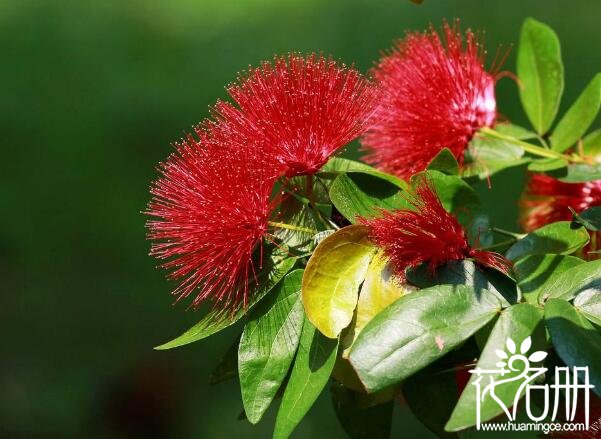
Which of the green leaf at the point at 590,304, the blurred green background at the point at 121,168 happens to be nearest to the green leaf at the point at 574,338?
the green leaf at the point at 590,304

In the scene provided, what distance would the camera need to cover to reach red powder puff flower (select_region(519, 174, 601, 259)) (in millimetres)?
837

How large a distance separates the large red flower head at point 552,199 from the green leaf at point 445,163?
161mm

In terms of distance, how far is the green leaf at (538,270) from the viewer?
2.15 feet

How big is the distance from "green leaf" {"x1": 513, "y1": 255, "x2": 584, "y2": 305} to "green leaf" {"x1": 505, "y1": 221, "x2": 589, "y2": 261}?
0.03 metres

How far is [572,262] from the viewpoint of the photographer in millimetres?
665

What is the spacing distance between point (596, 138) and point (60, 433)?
1.75 meters

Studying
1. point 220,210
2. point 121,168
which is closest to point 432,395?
point 220,210

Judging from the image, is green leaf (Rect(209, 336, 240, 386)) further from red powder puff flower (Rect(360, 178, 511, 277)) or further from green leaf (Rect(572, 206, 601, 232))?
green leaf (Rect(572, 206, 601, 232))

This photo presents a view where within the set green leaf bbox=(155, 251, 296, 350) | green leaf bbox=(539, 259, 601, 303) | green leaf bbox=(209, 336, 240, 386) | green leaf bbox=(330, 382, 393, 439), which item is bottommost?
green leaf bbox=(330, 382, 393, 439)

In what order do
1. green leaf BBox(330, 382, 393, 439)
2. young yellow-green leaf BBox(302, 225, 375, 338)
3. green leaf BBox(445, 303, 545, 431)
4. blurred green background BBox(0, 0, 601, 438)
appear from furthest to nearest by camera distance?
Result: blurred green background BBox(0, 0, 601, 438)
green leaf BBox(330, 382, 393, 439)
young yellow-green leaf BBox(302, 225, 375, 338)
green leaf BBox(445, 303, 545, 431)

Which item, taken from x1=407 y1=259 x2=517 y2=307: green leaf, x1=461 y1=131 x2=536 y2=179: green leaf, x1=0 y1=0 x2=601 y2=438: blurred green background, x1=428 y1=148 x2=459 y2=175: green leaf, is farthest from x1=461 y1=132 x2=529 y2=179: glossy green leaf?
x1=0 y1=0 x2=601 y2=438: blurred green background

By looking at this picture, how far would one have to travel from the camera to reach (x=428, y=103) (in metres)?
0.84

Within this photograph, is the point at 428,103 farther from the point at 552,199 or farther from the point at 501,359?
the point at 501,359

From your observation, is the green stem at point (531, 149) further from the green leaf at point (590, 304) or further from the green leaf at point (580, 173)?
the green leaf at point (590, 304)
